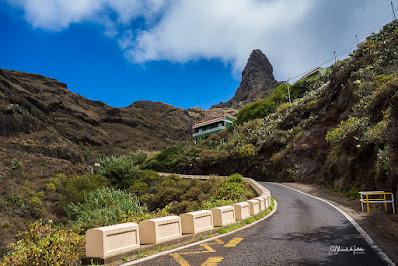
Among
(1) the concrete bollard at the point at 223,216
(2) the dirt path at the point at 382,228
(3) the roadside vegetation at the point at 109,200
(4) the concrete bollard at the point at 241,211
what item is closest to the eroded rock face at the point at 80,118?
(3) the roadside vegetation at the point at 109,200

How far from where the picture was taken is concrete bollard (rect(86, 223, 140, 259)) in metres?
8.62

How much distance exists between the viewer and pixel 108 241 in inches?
346

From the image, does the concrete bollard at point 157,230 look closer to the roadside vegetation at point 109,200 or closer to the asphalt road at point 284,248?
the asphalt road at point 284,248

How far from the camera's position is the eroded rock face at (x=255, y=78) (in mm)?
150000

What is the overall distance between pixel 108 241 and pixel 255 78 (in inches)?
5759

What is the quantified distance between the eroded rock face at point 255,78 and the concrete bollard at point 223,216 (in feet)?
439

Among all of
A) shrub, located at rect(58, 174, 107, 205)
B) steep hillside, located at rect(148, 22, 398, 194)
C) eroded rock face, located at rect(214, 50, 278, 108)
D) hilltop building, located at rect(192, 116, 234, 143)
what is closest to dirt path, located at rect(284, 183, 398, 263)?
steep hillside, located at rect(148, 22, 398, 194)

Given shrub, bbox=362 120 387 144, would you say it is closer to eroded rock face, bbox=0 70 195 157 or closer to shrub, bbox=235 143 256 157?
shrub, bbox=235 143 256 157

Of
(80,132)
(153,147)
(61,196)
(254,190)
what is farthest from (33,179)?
(153,147)

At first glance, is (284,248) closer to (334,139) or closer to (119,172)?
(334,139)

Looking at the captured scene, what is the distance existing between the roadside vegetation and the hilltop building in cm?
3011

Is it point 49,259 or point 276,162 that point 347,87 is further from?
point 49,259

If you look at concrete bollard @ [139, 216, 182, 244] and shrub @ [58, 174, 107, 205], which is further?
shrub @ [58, 174, 107, 205]

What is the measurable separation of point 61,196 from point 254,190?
27.0 metres
